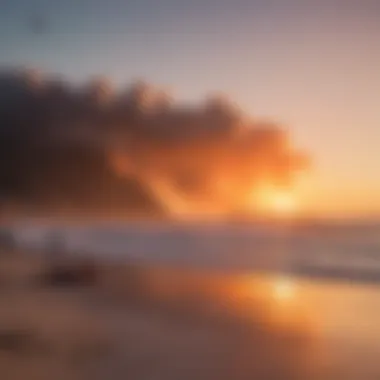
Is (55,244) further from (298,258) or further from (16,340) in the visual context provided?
(298,258)

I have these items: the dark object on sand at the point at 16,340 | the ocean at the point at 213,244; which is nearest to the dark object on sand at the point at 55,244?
the ocean at the point at 213,244

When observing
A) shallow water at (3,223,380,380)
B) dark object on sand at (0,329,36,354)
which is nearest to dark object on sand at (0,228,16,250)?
shallow water at (3,223,380,380)

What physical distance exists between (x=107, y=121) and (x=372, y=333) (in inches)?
21.3

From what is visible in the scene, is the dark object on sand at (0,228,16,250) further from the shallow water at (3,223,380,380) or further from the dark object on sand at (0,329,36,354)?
the dark object on sand at (0,329,36,354)

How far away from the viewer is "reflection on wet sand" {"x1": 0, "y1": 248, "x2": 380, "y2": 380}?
100 centimetres

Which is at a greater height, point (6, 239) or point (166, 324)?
point (6, 239)

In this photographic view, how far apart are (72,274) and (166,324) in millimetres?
180

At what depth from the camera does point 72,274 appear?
42.5 inches

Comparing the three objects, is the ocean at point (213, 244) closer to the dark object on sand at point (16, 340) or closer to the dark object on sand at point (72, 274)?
the dark object on sand at point (72, 274)

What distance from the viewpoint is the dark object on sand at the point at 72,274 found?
107 cm

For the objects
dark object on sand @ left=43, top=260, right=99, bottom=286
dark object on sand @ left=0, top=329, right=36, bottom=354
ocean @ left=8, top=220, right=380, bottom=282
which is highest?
ocean @ left=8, top=220, right=380, bottom=282

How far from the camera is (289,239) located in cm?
105

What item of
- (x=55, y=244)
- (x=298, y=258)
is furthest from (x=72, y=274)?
(x=298, y=258)

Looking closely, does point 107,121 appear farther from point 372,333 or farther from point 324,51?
point 372,333
